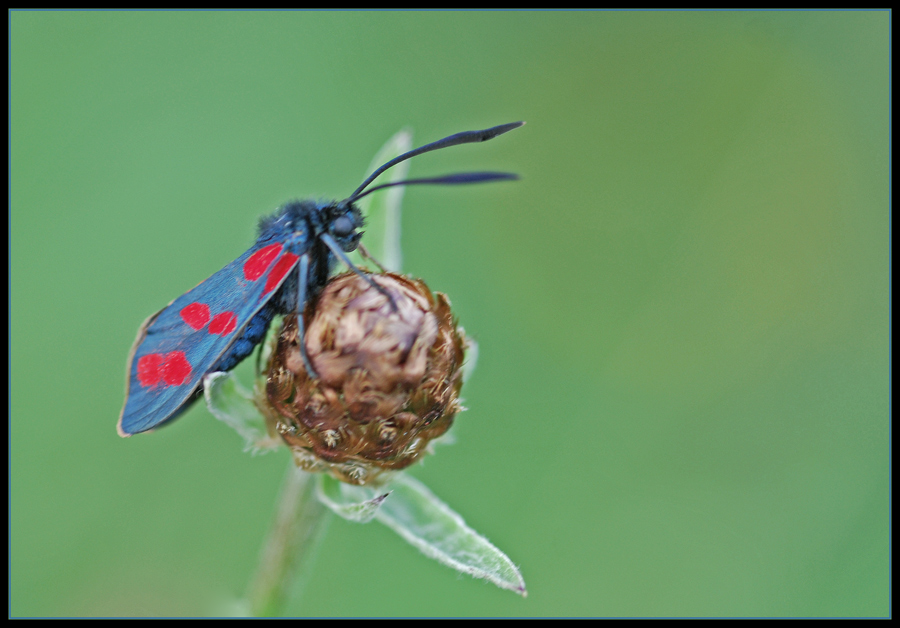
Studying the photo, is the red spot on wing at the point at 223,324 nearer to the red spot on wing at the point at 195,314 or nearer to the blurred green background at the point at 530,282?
the red spot on wing at the point at 195,314

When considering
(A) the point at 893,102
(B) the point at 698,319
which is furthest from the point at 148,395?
(A) the point at 893,102

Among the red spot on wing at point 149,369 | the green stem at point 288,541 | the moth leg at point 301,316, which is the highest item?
the moth leg at point 301,316

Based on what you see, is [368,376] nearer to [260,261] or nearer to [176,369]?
[260,261]

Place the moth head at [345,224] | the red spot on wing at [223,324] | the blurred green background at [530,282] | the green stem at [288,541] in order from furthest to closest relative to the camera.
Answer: the blurred green background at [530,282]
the green stem at [288,541]
the moth head at [345,224]
the red spot on wing at [223,324]

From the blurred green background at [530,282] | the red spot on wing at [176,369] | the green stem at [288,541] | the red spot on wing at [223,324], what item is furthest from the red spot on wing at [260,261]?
the blurred green background at [530,282]

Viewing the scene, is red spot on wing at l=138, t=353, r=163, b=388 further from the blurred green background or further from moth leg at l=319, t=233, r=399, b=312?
the blurred green background

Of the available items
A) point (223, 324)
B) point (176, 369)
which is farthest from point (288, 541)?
point (223, 324)

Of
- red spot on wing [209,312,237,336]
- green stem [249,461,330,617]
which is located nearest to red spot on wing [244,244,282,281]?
red spot on wing [209,312,237,336]
